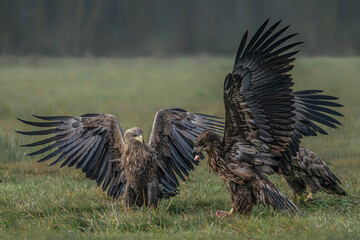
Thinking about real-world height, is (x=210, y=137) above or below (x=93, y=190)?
above

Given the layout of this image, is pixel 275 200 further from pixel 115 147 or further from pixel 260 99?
pixel 115 147

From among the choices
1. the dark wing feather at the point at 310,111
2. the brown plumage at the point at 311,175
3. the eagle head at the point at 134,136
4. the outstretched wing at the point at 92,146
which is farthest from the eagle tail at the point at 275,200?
the outstretched wing at the point at 92,146

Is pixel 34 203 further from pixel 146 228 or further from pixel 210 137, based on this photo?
pixel 210 137

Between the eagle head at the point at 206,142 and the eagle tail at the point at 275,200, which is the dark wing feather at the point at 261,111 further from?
the eagle head at the point at 206,142

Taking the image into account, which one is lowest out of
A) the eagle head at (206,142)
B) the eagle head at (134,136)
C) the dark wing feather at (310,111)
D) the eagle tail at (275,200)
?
the eagle tail at (275,200)

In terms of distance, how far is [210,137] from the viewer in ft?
20.1

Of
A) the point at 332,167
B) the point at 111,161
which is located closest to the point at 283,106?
the point at 111,161

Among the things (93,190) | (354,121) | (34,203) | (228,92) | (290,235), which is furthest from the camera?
(354,121)

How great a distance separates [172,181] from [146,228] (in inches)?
54.9

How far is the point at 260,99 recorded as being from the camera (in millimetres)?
5691

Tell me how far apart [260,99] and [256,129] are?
0.37 m

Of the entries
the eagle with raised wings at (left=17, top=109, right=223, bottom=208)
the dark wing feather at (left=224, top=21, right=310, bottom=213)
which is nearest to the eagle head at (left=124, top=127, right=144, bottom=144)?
the eagle with raised wings at (left=17, top=109, right=223, bottom=208)

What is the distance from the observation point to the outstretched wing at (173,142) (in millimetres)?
7012

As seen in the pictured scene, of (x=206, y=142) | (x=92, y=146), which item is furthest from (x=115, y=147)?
(x=206, y=142)
